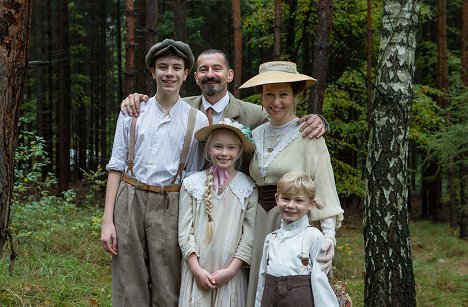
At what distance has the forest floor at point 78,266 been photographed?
6.17 m

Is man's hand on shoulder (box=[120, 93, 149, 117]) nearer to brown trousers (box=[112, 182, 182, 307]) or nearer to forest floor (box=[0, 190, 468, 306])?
brown trousers (box=[112, 182, 182, 307])

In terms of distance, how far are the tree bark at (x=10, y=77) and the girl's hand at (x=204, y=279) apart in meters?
1.30

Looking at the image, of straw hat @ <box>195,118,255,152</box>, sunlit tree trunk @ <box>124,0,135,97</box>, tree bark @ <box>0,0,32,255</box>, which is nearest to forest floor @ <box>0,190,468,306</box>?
tree bark @ <box>0,0,32,255</box>

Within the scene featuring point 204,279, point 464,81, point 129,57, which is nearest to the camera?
point 204,279

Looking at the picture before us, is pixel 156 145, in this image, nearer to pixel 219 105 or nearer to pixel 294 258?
pixel 219 105

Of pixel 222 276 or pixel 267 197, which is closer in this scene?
pixel 222 276

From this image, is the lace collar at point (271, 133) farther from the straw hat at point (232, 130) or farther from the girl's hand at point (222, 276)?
the girl's hand at point (222, 276)

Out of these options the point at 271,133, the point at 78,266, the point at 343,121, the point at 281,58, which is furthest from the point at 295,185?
the point at 343,121

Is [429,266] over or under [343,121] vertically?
under

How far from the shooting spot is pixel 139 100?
146 inches

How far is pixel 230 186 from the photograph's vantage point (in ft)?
11.6

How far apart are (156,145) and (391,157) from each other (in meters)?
2.97

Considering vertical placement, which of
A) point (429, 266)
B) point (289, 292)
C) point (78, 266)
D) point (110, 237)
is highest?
point (110, 237)

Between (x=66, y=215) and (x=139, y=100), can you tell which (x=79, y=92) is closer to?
(x=66, y=215)
